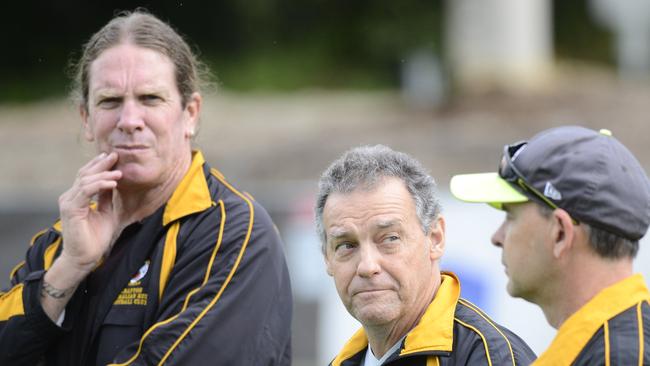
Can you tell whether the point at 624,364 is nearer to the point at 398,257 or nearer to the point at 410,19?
the point at 398,257

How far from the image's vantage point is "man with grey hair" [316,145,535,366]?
124 inches

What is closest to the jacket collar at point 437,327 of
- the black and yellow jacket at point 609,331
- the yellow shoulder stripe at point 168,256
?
the black and yellow jacket at point 609,331

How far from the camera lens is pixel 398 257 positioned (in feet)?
10.7

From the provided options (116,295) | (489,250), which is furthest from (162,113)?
(489,250)

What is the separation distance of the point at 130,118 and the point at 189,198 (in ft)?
1.10

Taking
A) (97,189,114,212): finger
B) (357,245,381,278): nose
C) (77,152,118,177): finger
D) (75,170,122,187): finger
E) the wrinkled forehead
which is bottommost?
(357,245,381,278): nose

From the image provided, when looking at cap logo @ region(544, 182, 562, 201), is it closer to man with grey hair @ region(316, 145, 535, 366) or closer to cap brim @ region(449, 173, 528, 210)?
cap brim @ region(449, 173, 528, 210)

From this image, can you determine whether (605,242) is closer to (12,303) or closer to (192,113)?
(192,113)


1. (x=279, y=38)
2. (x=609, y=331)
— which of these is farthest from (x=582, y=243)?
(x=279, y=38)

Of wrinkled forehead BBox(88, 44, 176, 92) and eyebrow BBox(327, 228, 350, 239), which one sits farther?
wrinkled forehead BBox(88, 44, 176, 92)

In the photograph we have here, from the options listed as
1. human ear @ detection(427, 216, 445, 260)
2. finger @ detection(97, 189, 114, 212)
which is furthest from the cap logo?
finger @ detection(97, 189, 114, 212)

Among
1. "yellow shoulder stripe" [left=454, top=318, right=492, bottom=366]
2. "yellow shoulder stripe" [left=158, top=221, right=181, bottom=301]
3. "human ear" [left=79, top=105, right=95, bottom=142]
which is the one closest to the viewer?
"yellow shoulder stripe" [left=454, top=318, right=492, bottom=366]

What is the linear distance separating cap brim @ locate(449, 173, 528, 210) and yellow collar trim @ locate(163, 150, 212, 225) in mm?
952

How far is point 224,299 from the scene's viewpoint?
11.5ft
